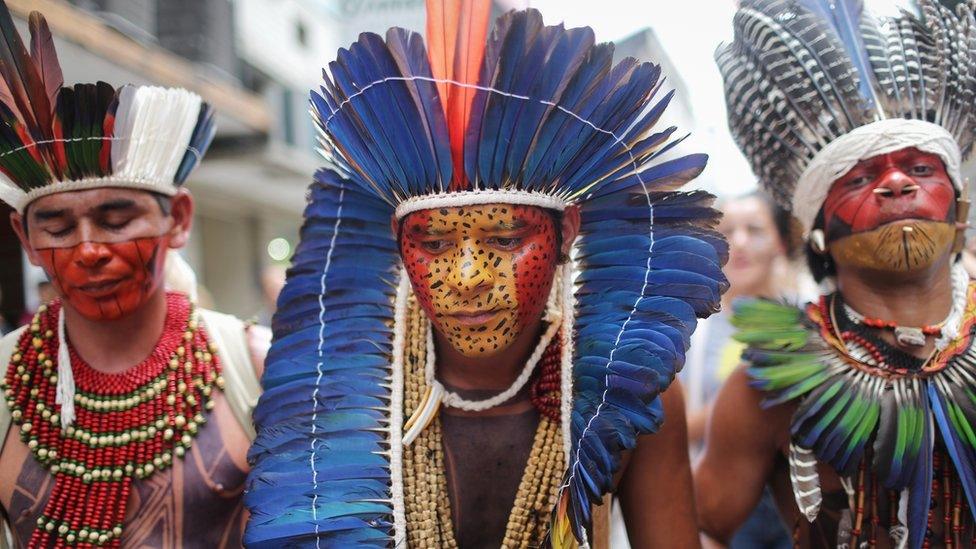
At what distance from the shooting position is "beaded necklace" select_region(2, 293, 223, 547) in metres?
2.02

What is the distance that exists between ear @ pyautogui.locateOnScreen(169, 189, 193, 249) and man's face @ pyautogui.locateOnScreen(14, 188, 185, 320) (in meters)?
0.14

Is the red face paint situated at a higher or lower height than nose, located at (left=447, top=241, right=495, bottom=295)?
higher

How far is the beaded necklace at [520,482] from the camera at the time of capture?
1.87 metres

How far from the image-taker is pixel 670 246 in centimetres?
184

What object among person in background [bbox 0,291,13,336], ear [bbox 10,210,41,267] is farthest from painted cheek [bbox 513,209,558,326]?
person in background [bbox 0,291,13,336]

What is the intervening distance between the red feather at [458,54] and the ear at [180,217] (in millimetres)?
973

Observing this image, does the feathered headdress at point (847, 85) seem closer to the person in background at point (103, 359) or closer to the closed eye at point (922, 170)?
the closed eye at point (922, 170)

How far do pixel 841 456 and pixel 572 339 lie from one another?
72 cm

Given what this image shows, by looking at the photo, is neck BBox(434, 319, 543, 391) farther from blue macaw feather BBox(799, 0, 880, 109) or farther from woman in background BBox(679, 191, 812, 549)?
woman in background BBox(679, 191, 812, 549)

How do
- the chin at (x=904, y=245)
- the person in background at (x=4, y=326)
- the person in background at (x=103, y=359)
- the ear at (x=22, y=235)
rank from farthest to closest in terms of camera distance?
the person in background at (x=4, y=326) < the ear at (x=22, y=235) < the person in background at (x=103, y=359) < the chin at (x=904, y=245)

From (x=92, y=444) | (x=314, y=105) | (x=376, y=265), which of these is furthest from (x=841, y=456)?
(x=92, y=444)

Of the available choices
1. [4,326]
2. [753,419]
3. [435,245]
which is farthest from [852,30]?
[4,326]

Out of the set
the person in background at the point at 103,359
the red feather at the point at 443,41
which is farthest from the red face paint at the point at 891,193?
the person in background at the point at 103,359

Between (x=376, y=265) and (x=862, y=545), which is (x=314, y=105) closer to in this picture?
(x=376, y=265)
